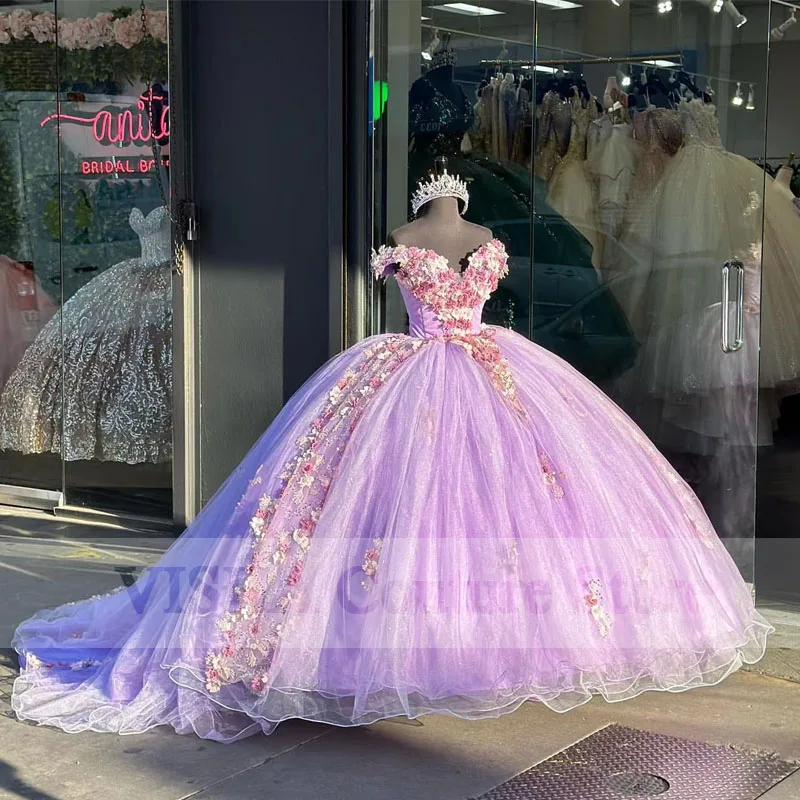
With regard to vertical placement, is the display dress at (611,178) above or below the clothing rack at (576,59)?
below

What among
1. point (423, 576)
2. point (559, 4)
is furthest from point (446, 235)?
point (559, 4)

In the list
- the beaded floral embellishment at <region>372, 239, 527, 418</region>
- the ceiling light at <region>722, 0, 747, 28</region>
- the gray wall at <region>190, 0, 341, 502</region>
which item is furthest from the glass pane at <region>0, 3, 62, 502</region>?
the ceiling light at <region>722, 0, 747, 28</region>

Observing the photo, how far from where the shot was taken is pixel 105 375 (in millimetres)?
7445

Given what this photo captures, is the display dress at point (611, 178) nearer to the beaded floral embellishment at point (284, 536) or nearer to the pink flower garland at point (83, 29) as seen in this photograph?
the beaded floral embellishment at point (284, 536)

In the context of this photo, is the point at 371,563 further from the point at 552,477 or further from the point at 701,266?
the point at 701,266

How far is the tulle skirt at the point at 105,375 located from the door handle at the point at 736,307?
298 cm

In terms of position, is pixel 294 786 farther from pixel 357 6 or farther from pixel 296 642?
pixel 357 6

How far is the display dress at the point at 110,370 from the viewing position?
23.5 feet

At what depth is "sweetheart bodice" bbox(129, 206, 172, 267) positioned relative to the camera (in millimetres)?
7098

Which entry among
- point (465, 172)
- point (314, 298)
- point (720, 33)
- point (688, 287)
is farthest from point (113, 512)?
point (720, 33)

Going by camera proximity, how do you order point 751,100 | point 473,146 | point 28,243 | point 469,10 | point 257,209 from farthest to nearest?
point 28,243 → point 257,209 → point 473,146 → point 469,10 → point 751,100

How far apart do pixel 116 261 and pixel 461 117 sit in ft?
7.33

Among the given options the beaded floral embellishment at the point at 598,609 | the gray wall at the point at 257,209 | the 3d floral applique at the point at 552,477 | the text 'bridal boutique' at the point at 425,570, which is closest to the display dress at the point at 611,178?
the gray wall at the point at 257,209

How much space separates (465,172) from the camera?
20.6 ft
